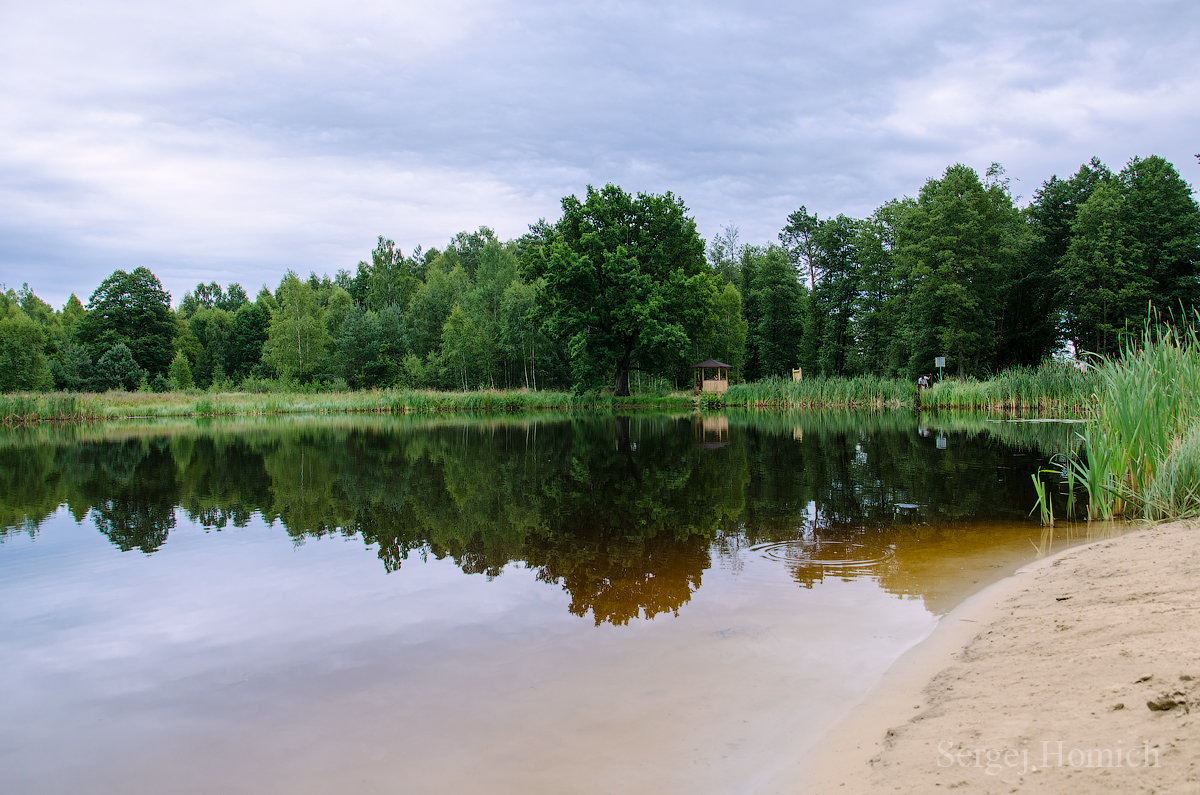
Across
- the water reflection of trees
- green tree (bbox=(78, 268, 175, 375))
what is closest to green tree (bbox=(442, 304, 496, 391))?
the water reflection of trees

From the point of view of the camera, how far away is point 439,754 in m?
3.03

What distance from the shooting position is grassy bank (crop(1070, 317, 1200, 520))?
623cm

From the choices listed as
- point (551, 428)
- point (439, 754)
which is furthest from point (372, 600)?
point (551, 428)

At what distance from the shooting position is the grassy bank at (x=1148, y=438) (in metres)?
6.23

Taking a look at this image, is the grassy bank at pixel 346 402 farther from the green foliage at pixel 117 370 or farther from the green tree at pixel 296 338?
the green foliage at pixel 117 370

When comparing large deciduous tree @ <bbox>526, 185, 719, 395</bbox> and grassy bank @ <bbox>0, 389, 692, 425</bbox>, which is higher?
large deciduous tree @ <bbox>526, 185, 719, 395</bbox>

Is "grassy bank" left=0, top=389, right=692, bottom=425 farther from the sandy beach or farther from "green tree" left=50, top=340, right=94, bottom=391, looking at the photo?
the sandy beach

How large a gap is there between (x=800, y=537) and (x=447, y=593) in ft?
11.9

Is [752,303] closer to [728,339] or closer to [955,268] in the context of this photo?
[728,339]

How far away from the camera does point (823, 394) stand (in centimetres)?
3469

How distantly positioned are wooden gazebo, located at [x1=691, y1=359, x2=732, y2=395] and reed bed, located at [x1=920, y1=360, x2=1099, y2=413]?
11993 millimetres

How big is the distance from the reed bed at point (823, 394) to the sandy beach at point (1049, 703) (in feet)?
101

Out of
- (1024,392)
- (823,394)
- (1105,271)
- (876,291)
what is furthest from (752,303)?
(1024,392)

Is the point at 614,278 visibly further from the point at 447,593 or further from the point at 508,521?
the point at 447,593
